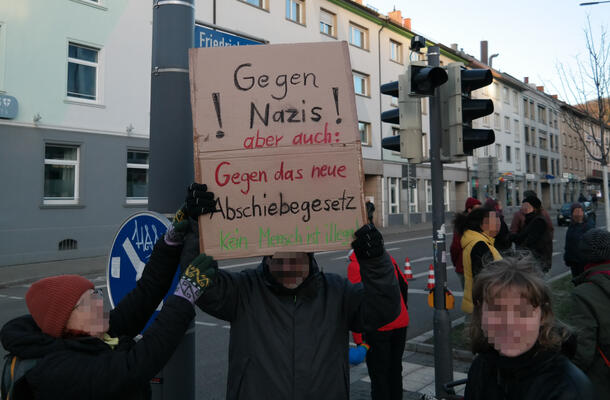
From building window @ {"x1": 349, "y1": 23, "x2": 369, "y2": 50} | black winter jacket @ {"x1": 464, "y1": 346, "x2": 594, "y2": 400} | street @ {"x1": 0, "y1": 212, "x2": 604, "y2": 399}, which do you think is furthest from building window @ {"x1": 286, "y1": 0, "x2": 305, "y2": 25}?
black winter jacket @ {"x1": 464, "y1": 346, "x2": 594, "y2": 400}

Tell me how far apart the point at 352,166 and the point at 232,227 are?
1.95 feet

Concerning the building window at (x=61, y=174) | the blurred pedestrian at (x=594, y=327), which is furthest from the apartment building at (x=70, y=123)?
the blurred pedestrian at (x=594, y=327)

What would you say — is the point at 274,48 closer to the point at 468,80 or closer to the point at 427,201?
the point at 468,80

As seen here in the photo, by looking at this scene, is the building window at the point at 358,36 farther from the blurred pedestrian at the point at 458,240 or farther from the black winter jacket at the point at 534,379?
the black winter jacket at the point at 534,379

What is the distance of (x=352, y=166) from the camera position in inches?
83.5

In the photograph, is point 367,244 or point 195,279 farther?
point 367,244

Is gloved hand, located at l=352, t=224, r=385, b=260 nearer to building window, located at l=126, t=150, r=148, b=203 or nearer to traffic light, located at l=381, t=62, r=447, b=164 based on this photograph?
traffic light, located at l=381, t=62, r=447, b=164

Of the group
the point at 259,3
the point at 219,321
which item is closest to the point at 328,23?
the point at 259,3

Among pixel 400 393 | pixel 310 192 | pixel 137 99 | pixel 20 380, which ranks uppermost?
pixel 137 99

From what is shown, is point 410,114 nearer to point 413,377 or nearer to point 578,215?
point 413,377

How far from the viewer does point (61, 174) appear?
15445mm

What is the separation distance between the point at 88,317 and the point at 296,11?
25.3 meters

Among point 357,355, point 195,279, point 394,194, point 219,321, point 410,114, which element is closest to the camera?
point 195,279

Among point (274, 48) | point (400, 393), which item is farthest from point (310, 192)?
point (400, 393)
